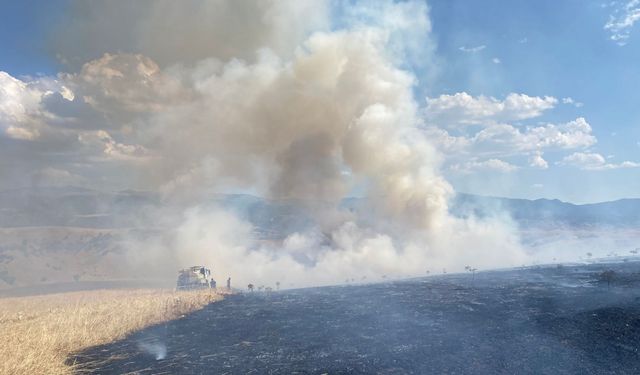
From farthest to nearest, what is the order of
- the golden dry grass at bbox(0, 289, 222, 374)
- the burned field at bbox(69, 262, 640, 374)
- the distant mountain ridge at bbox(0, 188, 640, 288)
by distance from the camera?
the distant mountain ridge at bbox(0, 188, 640, 288), the burned field at bbox(69, 262, 640, 374), the golden dry grass at bbox(0, 289, 222, 374)

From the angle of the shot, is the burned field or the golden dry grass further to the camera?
the burned field

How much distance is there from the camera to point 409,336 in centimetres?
2670

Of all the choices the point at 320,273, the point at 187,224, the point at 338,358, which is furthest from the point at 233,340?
the point at 187,224

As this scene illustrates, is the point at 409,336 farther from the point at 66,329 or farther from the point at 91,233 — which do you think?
the point at 91,233

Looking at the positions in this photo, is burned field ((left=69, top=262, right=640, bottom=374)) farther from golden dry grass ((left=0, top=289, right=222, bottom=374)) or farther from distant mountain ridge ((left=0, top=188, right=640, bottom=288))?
distant mountain ridge ((left=0, top=188, right=640, bottom=288))

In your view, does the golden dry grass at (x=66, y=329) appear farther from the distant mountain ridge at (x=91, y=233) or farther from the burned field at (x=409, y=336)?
the distant mountain ridge at (x=91, y=233)

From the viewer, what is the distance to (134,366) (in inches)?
889

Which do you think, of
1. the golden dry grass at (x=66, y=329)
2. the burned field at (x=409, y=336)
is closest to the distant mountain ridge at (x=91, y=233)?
the burned field at (x=409, y=336)

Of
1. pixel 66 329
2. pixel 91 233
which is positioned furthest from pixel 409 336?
pixel 91 233

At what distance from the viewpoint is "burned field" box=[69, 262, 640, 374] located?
2075 cm

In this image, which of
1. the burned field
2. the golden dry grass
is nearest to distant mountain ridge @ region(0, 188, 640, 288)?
the burned field

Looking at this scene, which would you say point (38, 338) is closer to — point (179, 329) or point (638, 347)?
point (179, 329)

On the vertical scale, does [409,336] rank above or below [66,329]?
below

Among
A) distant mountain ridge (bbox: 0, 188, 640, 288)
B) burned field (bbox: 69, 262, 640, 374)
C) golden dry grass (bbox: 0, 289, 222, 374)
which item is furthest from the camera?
distant mountain ridge (bbox: 0, 188, 640, 288)
